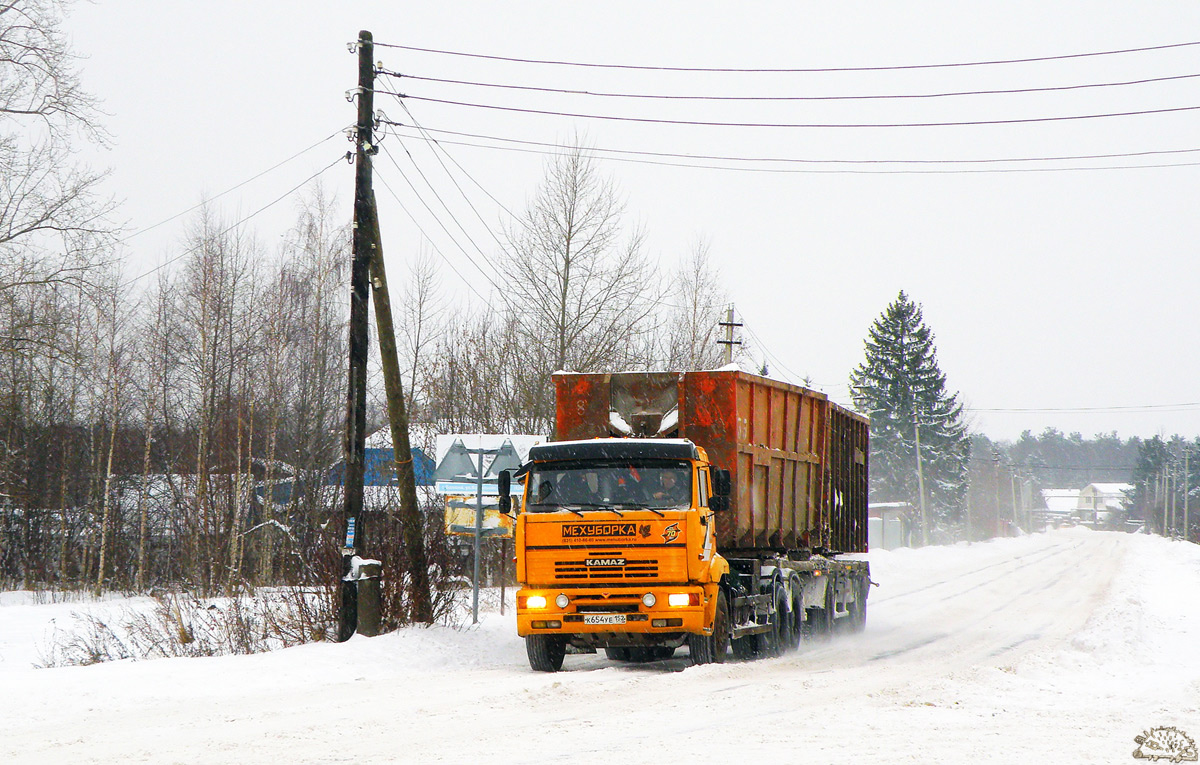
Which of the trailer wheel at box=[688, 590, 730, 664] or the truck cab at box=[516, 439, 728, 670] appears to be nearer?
the truck cab at box=[516, 439, 728, 670]

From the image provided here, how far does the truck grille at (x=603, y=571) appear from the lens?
12602mm

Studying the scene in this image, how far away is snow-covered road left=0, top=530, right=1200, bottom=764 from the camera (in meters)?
7.58

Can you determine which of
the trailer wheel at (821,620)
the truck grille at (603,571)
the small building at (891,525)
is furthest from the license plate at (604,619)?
the small building at (891,525)

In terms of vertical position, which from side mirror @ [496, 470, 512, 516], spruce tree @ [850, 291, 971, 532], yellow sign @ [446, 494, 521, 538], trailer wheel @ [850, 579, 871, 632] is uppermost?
spruce tree @ [850, 291, 971, 532]

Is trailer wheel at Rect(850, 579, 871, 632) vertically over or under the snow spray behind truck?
under

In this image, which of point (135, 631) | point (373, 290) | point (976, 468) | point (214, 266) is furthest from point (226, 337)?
point (976, 468)

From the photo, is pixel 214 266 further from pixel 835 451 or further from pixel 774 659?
pixel 774 659

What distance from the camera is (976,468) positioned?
432 ft

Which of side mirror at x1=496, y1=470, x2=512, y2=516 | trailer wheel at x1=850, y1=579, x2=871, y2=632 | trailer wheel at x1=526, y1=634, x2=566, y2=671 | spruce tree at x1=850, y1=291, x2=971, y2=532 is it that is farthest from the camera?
spruce tree at x1=850, y1=291, x2=971, y2=532

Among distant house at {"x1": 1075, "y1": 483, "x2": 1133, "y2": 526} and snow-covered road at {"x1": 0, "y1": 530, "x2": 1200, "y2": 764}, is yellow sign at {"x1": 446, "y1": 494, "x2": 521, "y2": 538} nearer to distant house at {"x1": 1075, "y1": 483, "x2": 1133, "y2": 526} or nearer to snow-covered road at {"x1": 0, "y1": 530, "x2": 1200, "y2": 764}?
snow-covered road at {"x1": 0, "y1": 530, "x2": 1200, "y2": 764}

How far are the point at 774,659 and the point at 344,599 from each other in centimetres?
581

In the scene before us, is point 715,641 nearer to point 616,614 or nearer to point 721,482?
point 616,614

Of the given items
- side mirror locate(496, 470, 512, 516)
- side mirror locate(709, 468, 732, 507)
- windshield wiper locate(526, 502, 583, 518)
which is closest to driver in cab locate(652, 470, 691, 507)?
side mirror locate(709, 468, 732, 507)

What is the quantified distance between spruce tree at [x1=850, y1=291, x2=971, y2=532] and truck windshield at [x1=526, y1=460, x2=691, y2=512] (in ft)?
221
